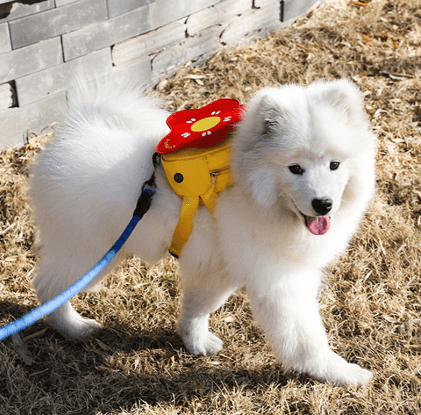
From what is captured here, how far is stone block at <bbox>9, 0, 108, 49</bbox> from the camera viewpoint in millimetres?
3752

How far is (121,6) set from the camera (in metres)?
4.22

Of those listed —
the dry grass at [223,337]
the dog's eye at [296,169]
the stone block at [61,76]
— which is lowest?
the dry grass at [223,337]

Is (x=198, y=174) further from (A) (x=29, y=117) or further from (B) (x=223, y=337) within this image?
(A) (x=29, y=117)

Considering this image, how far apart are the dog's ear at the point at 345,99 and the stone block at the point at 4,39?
2.56 metres

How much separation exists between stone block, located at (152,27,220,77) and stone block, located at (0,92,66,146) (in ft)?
3.47

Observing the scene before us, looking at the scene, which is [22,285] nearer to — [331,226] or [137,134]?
[137,134]


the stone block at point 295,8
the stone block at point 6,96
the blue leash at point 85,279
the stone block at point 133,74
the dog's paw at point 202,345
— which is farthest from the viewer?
the stone block at point 295,8

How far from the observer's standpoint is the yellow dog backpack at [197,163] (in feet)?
7.38

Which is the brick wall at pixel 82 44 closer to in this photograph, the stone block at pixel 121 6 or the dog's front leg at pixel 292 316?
the stone block at pixel 121 6

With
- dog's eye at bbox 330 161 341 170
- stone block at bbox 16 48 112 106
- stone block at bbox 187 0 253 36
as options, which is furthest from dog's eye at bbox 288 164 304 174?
stone block at bbox 187 0 253 36

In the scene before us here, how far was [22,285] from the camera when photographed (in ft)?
10.8

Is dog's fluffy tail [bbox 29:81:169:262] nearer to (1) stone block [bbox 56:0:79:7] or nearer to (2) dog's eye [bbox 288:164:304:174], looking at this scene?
(2) dog's eye [bbox 288:164:304:174]

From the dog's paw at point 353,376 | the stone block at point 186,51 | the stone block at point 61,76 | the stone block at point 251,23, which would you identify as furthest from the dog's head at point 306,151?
the stone block at point 251,23

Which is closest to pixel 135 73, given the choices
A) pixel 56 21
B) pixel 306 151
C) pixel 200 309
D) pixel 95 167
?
pixel 56 21
